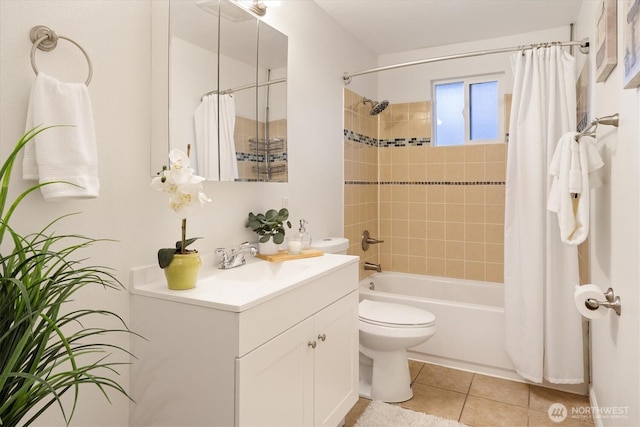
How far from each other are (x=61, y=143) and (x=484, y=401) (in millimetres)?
2477

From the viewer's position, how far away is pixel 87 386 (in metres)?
1.40

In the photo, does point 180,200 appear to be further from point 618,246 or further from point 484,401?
point 484,401

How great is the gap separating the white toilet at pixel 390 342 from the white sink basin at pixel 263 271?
509mm

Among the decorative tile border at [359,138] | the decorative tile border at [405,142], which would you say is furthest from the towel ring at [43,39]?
the decorative tile border at [405,142]

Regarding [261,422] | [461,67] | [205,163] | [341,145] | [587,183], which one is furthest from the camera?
[461,67]

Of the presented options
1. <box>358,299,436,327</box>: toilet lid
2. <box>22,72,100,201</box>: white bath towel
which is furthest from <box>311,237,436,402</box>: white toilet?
<box>22,72,100,201</box>: white bath towel

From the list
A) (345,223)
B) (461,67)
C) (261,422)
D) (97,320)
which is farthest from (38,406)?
(461,67)

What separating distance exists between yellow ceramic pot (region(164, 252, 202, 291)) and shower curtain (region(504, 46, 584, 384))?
2.00 metres

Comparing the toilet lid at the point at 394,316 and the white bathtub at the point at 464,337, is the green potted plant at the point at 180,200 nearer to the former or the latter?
the toilet lid at the point at 394,316

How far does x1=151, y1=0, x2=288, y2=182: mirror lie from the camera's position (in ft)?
5.15

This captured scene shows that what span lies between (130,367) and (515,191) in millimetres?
2315

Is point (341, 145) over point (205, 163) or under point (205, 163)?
over

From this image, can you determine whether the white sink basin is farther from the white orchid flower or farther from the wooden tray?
the white orchid flower

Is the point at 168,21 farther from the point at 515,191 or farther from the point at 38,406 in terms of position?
the point at 515,191
